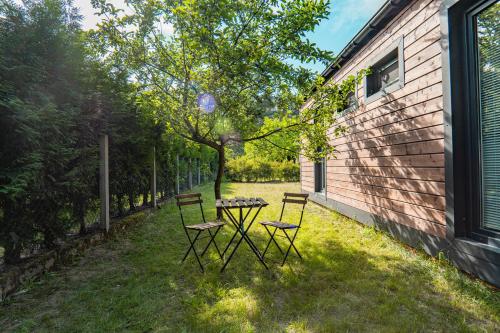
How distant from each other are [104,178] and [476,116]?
5.72 metres

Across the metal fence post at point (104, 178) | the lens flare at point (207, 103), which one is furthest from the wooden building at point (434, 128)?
the metal fence post at point (104, 178)

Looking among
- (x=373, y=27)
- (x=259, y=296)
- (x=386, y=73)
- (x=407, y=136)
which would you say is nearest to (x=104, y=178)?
(x=259, y=296)

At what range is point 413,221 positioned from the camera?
4.00 metres

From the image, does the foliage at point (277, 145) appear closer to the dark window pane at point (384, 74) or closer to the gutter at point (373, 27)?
the gutter at point (373, 27)

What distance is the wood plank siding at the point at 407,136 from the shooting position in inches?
137

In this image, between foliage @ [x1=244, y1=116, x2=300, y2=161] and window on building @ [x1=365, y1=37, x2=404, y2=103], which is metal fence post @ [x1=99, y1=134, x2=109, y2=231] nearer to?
foliage @ [x1=244, y1=116, x2=300, y2=161]

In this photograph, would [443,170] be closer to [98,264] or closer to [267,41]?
[267,41]

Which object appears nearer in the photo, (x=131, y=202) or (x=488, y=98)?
(x=488, y=98)

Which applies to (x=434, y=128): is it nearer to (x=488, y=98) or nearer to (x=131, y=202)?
(x=488, y=98)

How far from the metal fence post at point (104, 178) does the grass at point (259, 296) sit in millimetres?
873

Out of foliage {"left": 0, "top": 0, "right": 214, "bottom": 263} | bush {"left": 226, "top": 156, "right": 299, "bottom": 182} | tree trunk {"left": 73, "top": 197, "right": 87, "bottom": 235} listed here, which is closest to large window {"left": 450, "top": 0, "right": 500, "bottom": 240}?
foliage {"left": 0, "top": 0, "right": 214, "bottom": 263}

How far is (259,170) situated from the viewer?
20219 millimetres

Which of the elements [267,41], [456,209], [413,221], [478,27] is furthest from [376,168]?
[267,41]

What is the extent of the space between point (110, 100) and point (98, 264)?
2.99 meters
